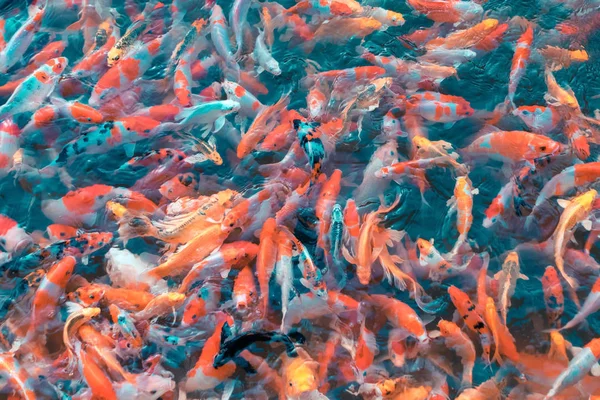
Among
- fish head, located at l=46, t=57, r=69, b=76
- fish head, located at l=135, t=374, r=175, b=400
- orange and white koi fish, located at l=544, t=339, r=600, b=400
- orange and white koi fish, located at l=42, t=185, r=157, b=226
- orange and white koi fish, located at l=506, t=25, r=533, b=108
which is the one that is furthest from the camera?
fish head, located at l=46, t=57, r=69, b=76

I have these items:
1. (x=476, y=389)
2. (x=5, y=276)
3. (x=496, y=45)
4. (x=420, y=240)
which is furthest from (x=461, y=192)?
(x=5, y=276)

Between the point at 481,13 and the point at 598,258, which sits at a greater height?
the point at 481,13

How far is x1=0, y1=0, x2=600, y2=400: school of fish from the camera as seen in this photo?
3043mm

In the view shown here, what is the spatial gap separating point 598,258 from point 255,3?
3793mm

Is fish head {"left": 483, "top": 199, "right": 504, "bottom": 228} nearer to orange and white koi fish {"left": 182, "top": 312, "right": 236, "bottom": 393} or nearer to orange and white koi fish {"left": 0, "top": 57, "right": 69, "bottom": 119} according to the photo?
orange and white koi fish {"left": 182, "top": 312, "right": 236, "bottom": 393}

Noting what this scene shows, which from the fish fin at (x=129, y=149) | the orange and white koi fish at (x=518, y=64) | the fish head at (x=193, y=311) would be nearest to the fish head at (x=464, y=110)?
the orange and white koi fish at (x=518, y=64)

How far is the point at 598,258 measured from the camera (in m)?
3.32

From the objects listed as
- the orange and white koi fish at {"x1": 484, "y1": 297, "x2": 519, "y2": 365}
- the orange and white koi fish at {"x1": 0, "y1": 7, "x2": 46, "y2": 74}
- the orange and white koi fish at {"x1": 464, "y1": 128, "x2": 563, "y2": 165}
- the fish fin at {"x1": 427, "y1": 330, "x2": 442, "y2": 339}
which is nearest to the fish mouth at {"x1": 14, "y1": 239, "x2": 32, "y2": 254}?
the orange and white koi fish at {"x1": 0, "y1": 7, "x2": 46, "y2": 74}

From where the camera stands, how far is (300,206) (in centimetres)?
358

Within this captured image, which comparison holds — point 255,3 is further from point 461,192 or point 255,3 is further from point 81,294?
point 81,294

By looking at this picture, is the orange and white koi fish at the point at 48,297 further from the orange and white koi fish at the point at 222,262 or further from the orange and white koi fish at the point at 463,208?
the orange and white koi fish at the point at 463,208

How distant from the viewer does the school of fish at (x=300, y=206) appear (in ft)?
9.98

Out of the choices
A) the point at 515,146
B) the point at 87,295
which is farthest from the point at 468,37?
the point at 87,295

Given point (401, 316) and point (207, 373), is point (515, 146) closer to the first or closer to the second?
point (401, 316)
